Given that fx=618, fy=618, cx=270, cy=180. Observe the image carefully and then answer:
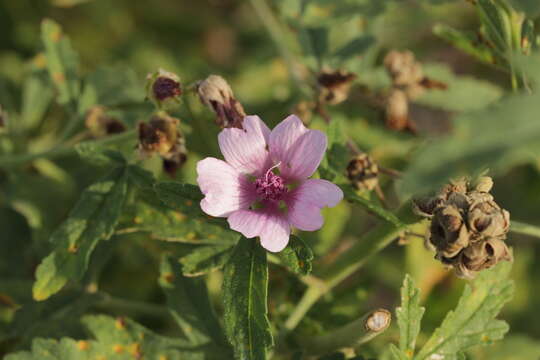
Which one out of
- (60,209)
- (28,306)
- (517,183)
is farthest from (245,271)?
(517,183)

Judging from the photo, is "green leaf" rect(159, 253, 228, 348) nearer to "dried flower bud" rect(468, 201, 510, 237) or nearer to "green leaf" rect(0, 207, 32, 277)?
"green leaf" rect(0, 207, 32, 277)

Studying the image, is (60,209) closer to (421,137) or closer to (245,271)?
(245,271)

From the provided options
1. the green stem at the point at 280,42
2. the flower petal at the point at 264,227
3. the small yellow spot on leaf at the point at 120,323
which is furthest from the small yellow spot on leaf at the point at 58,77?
the flower petal at the point at 264,227

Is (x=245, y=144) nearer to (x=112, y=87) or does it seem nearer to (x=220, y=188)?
(x=220, y=188)

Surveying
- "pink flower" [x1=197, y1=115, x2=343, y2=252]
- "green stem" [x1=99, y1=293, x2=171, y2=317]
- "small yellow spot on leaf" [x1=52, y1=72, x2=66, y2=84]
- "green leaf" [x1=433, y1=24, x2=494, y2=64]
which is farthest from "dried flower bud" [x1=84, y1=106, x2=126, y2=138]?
"green leaf" [x1=433, y1=24, x2=494, y2=64]

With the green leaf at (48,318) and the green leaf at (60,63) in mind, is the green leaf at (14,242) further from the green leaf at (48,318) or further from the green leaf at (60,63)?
the green leaf at (60,63)

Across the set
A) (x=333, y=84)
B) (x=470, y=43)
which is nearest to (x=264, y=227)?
(x=333, y=84)
